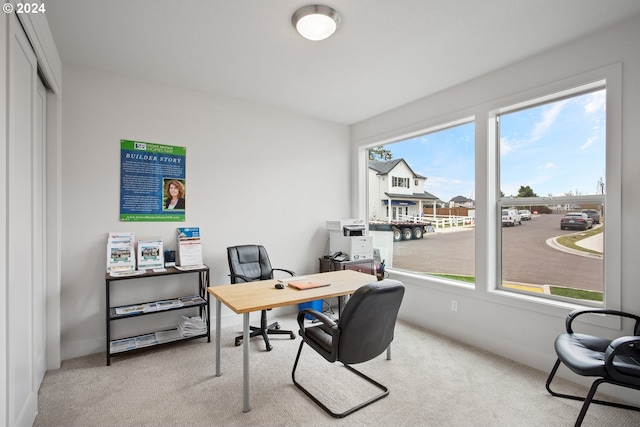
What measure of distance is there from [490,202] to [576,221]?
27.2 inches

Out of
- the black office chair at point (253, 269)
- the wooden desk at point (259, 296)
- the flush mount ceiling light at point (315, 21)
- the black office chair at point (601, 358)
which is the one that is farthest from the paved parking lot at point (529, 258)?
the flush mount ceiling light at point (315, 21)

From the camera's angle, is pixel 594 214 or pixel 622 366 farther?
pixel 594 214

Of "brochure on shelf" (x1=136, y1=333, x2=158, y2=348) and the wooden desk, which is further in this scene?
"brochure on shelf" (x1=136, y1=333, x2=158, y2=348)

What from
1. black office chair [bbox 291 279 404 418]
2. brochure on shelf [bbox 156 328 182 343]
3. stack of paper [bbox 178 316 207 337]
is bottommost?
brochure on shelf [bbox 156 328 182 343]

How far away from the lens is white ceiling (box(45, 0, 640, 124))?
6.84 ft

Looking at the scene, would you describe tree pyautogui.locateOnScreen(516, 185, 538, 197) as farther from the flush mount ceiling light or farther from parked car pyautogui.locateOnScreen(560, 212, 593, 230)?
the flush mount ceiling light

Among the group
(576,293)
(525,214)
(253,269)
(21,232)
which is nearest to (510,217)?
(525,214)

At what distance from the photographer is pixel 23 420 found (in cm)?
178

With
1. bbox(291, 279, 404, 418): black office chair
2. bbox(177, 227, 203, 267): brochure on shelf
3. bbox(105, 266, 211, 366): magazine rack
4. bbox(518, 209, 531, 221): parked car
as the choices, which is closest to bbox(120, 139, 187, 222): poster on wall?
bbox(177, 227, 203, 267): brochure on shelf

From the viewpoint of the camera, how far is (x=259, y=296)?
7.57 ft

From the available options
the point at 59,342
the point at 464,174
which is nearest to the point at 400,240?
the point at 464,174

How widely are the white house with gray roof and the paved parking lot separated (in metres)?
0.56

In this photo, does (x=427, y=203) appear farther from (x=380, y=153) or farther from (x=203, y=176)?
(x=203, y=176)

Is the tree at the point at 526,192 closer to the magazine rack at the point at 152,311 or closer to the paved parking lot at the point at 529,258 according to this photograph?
the paved parking lot at the point at 529,258
